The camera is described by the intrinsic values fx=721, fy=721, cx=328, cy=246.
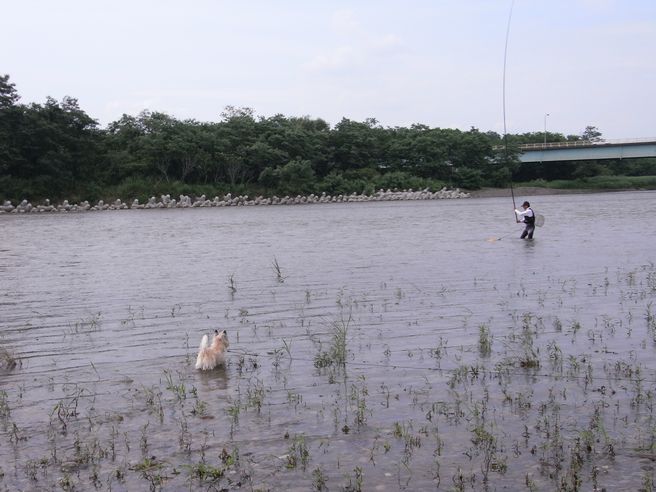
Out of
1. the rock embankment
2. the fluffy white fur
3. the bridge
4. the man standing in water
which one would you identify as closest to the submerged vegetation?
the fluffy white fur

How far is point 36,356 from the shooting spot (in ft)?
33.7

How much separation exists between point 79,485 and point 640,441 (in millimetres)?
4798

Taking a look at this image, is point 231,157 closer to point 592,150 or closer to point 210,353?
point 592,150

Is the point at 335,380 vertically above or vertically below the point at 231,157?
below

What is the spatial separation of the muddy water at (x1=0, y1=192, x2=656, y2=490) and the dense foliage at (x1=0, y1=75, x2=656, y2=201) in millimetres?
60142

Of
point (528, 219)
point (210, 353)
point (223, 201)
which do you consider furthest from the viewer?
point (223, 201)

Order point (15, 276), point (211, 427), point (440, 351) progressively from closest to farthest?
point (211, 427)
point (440, 351)
point (15, 276)

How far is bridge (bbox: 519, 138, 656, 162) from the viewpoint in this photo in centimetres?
9350

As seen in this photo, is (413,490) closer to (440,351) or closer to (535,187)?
(440,351)

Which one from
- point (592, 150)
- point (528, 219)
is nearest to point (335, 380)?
point (528, 219)

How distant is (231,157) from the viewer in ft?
287

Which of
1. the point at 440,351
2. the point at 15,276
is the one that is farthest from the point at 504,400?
the point at 15,276

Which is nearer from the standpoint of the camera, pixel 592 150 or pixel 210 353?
pixel 210 353

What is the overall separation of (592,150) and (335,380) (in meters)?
95.1
